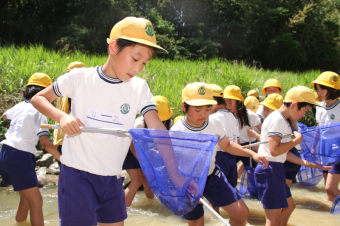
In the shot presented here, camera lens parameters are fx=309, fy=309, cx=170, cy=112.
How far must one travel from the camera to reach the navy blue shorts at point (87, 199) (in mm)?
1853

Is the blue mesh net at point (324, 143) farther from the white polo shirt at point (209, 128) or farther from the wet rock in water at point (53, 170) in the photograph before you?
the wet rock in water at point (53, 170)

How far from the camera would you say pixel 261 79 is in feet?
31.7

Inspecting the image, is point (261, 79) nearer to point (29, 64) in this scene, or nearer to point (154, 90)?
point (154, 90)

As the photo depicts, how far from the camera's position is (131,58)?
1871 millimetres

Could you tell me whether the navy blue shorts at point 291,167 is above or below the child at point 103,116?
below

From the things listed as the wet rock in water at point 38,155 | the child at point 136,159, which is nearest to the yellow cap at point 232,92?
the child at point 136,159

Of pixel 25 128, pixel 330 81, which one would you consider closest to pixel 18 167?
pixel 25 128

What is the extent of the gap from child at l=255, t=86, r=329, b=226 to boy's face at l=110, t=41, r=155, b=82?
179 centimetres

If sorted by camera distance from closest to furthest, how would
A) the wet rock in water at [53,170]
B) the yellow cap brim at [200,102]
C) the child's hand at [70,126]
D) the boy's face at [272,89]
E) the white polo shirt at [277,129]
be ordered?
the child's hand at [70,126]
the yellow cap brim at [200,102]
the white polo shirt at [277,129]
the wet rock in water at [53,170]
the boy's face at [272,89]

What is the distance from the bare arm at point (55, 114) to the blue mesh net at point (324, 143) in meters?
2.87

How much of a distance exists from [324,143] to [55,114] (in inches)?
127

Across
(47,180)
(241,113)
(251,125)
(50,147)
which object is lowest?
(47,180)

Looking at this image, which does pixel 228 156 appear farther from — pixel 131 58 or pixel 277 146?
pixel 131 58

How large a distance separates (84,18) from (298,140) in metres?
17.8
